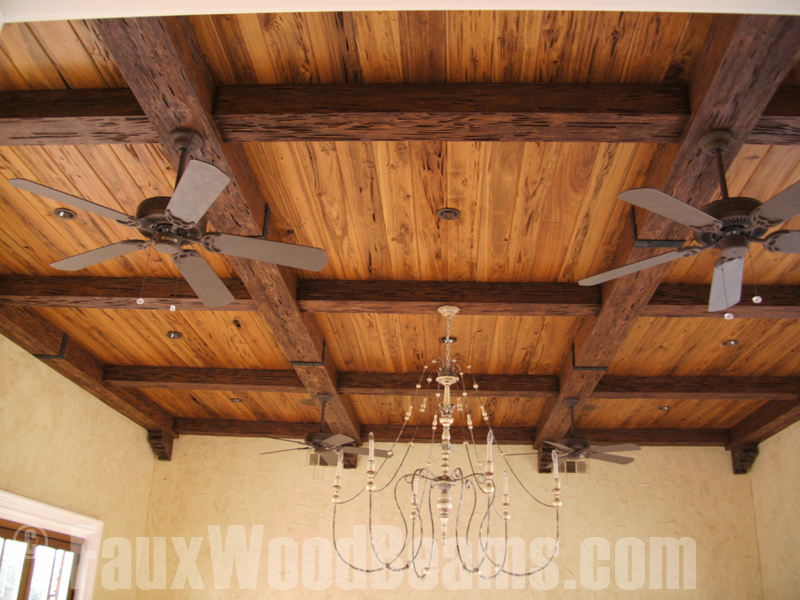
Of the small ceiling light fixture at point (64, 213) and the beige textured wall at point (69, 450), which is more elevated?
the small ceiling light fixture at point (64, 213)

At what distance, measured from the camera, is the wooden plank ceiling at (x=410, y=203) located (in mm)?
2148

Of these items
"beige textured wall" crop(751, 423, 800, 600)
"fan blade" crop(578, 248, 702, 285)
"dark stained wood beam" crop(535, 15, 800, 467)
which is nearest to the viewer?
"dark stained wood beam" crop(535, 15, 800, 467)

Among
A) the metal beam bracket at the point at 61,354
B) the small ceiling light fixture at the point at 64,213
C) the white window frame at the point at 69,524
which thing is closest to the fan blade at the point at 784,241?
the small ceiling light fixture at the point at 64,213

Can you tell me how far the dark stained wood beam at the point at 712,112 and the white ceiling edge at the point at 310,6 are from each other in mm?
1021

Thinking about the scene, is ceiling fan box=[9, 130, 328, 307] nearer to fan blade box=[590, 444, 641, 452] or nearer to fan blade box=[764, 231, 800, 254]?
fan blade box=[764, 231, 800, 254]

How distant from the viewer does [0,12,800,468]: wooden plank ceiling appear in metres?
2.15

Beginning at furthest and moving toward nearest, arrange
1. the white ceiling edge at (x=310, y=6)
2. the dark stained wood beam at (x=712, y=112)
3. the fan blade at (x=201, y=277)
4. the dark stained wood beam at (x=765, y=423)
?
1. the dark stained wood beam at (x=765, y=423)
2. the fan blade at (x=201, y=277)
3. the dark stained wood beam at (x=712, y=112)
4. the white ceiling edge at (x=310, y=6)

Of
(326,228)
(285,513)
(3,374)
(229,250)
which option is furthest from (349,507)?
(229,250)

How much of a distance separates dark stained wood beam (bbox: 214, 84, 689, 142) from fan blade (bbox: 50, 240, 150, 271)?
538 millimetres

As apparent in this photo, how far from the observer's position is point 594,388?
14.6 ft

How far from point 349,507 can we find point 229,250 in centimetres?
426

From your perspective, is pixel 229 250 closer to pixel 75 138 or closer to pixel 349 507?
pixel 75 138

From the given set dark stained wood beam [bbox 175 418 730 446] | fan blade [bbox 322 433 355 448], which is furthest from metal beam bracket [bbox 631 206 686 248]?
dark stained wood beam [bbox 175 418 730 446]

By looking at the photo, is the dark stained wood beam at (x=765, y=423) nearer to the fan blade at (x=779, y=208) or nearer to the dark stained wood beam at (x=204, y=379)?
the fan blade at (x=779, y=208)
